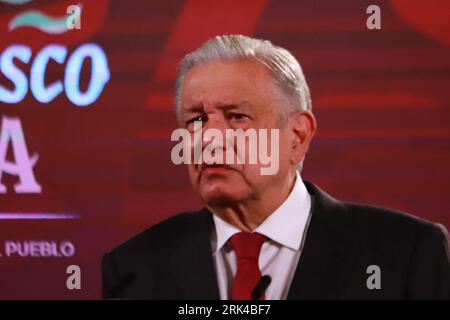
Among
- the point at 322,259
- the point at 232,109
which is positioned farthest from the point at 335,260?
the point at 232,109

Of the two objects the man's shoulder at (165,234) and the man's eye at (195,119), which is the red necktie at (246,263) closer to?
the man's shoulder at (165,234)

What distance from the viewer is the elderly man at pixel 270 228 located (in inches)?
74.0

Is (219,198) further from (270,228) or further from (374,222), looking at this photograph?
(374,222)

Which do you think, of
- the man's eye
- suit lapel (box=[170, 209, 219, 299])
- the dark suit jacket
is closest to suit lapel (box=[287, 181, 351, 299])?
the dark suit jacket

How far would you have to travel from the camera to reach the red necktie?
188cm

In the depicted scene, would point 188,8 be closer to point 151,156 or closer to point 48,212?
point 151,156

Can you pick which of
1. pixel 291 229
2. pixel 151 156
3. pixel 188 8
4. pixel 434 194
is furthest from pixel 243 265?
pixel 188 8

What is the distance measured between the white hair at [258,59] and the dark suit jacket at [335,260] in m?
0.27

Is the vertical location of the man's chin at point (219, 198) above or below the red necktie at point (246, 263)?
above

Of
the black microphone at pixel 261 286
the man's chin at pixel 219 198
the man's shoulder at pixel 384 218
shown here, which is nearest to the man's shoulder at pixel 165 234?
the man's chin at pixel 219 198

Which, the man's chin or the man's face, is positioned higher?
the man's face

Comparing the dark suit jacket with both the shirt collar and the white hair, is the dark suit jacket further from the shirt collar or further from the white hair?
the white hair

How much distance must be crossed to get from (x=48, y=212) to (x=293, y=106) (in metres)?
0.80

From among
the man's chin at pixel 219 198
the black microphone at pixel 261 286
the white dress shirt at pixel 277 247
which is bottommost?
the black microphone at pixel 261 286
